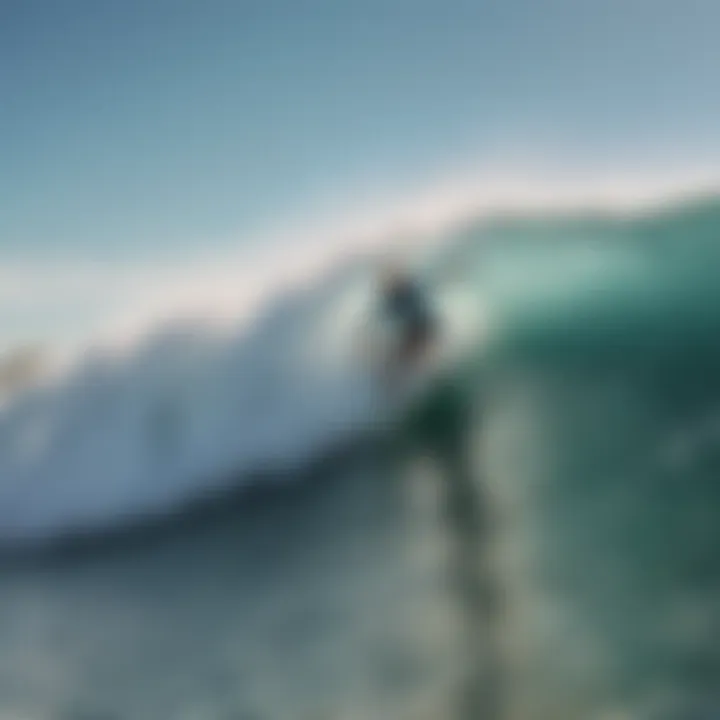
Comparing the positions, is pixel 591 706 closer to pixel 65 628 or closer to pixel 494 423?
pixel 494 423

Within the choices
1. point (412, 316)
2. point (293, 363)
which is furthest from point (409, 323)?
point (293, 363)

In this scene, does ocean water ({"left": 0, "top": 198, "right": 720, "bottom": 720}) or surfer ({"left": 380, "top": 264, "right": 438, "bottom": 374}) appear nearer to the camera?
ocean water ({"left": 0, "top": 198, "right": 720, "bottom": 720})

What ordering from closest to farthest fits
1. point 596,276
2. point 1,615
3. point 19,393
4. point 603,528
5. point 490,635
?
point 490,635 < point 603,528 < point 1,615 < point 596,276 < point 19,393

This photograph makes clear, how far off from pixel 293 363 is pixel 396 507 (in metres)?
0.70

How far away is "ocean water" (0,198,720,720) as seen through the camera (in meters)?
2.07

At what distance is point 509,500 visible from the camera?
252 cm

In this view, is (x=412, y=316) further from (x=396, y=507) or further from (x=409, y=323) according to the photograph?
(x=396, y=507)

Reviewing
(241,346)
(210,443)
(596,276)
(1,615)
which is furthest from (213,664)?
(596,276)

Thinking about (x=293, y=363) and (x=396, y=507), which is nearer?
(x=396, y=507)

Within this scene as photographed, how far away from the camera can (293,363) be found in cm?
307

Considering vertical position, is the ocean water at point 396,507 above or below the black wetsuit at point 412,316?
below

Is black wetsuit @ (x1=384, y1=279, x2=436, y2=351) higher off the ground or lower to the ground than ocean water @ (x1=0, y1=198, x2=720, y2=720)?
higher

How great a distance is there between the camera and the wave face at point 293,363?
9.46 ft

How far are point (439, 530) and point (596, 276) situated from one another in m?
1.00
